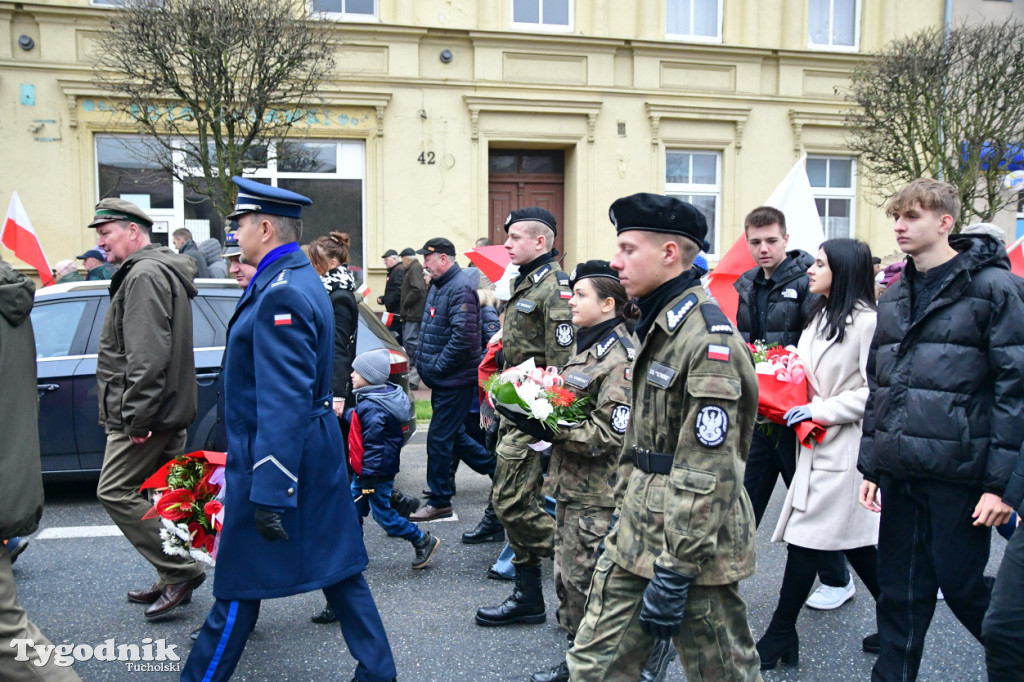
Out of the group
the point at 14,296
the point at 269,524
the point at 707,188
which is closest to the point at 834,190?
the point at 707,188

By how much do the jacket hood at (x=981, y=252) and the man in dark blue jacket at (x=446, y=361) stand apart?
3.63m

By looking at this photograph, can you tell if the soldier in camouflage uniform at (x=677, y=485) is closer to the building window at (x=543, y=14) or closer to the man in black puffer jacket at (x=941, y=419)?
the man in black puffer jacket at (x=941, y=419)

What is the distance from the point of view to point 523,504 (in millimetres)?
4414

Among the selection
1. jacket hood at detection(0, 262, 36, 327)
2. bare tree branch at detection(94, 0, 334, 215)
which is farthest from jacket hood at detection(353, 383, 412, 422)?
bare tree branch at detection(94, 0, 334, 215)

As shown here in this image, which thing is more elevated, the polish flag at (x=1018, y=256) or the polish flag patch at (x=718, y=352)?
the polish flag at (x=1018, y=256)

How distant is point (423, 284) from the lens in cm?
1255

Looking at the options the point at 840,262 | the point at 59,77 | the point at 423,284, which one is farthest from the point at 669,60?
the point at 840,262

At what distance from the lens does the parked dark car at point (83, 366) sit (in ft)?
21.2

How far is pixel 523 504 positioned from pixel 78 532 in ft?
11.7

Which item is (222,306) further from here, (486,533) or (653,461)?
(653,461)

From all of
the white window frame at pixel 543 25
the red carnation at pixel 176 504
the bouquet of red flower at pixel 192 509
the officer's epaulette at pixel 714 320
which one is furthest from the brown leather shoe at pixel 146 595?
the white window frame at pixel 543 25

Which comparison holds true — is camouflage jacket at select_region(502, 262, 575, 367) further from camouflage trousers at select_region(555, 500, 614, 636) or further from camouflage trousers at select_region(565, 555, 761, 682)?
camouflage trousers at select_region(565, 555, 761, 682)

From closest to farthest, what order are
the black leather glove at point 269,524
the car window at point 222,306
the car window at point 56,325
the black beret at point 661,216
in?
the black beret at point 661,216 → the black leather glove at point 269,524 → the car window at point 56,325 → the car window at point 222,306

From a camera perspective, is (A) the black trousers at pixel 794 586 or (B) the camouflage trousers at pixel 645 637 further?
(A) the black trousers at pixel 794 586
